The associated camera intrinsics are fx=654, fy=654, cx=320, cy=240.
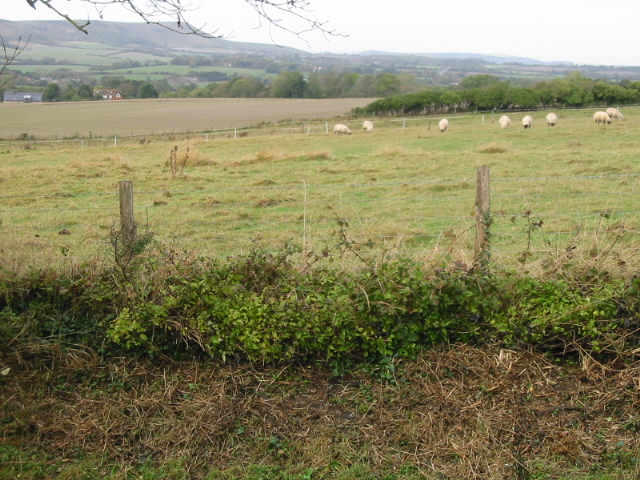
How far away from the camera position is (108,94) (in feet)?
210

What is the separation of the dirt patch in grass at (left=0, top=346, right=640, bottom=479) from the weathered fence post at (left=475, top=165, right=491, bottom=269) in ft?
2.80

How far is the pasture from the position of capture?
6.21 meters

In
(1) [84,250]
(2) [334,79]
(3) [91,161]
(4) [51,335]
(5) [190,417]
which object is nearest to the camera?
(5) [190,417]

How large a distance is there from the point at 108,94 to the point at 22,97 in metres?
12.5

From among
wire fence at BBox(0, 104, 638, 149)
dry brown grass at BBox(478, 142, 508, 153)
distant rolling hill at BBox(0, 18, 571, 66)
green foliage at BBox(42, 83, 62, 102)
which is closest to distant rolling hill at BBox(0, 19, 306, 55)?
distant rolling hill at BBox(0, 18, 571, 66)

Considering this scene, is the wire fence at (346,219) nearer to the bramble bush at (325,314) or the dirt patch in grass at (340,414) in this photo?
the bramble bush at (325,314)

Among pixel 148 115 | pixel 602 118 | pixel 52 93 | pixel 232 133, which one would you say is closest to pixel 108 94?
pixel 52 93

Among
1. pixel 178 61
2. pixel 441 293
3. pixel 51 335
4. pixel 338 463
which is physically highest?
pixel 178 61

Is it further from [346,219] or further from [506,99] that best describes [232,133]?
[346,219]

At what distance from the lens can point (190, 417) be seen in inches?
175

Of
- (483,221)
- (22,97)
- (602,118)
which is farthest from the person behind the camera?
(22,97)

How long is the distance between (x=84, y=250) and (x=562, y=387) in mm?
4859

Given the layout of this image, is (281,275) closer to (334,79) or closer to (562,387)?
(562,387)

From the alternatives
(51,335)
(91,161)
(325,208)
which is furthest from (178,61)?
(51,335)
